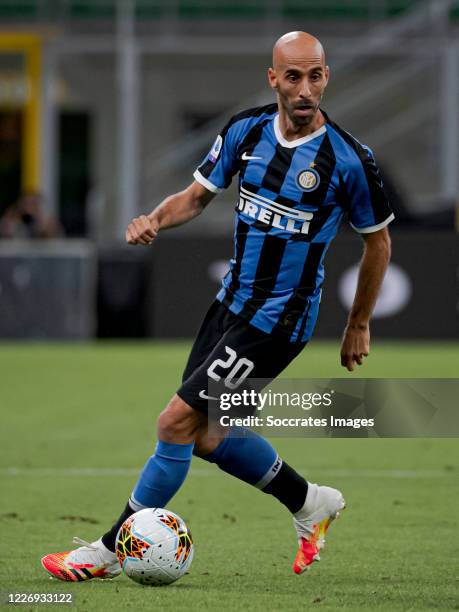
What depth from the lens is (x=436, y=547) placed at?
5551 mm

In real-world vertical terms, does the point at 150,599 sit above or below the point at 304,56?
below

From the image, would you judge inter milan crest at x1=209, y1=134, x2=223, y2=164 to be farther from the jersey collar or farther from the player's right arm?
the jersey collar

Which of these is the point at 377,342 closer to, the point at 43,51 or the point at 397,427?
the point at 43,51

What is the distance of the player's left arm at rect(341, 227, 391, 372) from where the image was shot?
4.92 metres

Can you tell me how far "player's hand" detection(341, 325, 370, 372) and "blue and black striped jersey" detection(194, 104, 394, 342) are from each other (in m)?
0.15

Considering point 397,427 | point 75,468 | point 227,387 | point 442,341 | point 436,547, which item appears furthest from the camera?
point 442,341

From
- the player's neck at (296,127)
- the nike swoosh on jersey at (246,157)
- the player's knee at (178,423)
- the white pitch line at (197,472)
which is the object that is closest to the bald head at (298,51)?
the player's neck at (296,127)

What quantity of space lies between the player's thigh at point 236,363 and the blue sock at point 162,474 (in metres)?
0.19

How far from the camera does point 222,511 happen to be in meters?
6.53

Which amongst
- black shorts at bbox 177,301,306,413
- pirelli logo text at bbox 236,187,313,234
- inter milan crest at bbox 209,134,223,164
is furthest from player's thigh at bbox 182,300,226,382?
inter milan crest at bbox 209,134,223,164

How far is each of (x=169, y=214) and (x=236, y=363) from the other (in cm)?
61

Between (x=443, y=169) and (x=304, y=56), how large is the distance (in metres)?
15.0

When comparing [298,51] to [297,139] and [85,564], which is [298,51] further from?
[85,564]

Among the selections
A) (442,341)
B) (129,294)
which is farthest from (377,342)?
(129,294)
